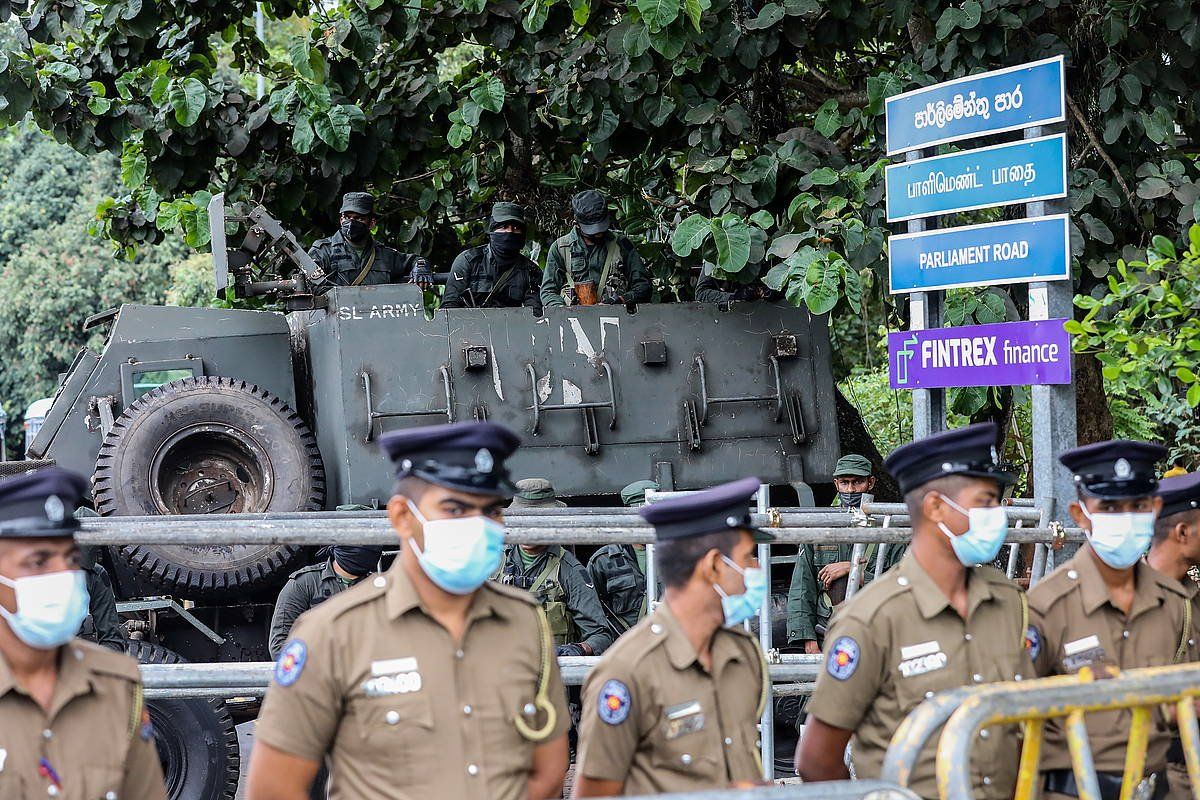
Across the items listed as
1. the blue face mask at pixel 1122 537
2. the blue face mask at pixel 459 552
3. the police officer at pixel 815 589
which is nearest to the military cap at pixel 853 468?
the police officer at pixel 815 589

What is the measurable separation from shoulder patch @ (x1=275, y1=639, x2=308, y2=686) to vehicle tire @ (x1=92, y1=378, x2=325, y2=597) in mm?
5019

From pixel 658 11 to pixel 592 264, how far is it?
1.81 metres

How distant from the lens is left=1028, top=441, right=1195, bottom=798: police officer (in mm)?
4074

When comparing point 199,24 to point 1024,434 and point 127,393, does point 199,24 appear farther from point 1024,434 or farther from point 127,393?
point 1024,434

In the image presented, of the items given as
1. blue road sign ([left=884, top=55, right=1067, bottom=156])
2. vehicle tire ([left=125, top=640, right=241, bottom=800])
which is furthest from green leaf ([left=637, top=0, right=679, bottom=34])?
vehicle tire ([left=125, top=640, right=241, bottom=800])

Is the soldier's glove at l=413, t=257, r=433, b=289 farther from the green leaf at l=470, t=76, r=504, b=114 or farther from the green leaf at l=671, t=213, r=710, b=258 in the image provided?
the green leaf at l=671, t=213, r=710, b=258

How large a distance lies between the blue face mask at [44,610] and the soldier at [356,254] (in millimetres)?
6690

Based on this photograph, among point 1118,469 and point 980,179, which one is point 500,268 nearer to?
point 980,179

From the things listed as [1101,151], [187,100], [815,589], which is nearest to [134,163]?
[187,100]

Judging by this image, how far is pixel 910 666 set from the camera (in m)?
3.67

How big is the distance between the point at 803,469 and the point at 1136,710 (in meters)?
5.88

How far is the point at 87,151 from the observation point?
1065cm

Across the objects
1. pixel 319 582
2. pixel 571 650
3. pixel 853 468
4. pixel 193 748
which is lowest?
pixel 193 748

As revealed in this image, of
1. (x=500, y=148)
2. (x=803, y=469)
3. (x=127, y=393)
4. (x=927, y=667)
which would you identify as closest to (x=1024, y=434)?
(x=803, y=469)
